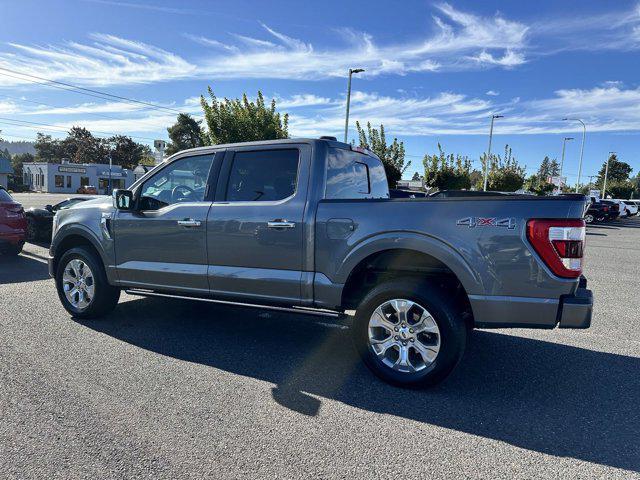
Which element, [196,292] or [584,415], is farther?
[196,292]

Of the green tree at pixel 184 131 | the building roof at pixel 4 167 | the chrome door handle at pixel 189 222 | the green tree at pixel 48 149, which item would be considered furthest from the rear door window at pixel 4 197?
the green tree at pixel 48 149

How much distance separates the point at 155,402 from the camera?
3.43 meters

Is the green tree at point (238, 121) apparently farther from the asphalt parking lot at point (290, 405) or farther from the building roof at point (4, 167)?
the building roof at point (4, 167)

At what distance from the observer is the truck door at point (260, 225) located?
417cm

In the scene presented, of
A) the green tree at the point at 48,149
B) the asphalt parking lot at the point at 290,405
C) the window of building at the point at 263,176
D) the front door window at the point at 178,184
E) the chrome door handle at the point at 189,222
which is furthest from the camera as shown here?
the green tree at the point at 48,149

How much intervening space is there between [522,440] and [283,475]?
1.55m

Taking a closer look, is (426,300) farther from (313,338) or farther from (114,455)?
(114,455)

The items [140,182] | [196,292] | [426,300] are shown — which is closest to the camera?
[426,300]

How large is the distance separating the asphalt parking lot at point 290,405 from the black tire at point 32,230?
671 centimetres

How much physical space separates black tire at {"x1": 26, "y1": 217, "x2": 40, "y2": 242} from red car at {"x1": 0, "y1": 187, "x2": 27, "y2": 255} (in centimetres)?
197

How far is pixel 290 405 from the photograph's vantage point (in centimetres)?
346

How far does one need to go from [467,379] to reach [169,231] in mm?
3124

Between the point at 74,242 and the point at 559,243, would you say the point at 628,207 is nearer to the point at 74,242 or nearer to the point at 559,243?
the point at 559,243

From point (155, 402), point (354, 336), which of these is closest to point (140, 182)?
point (155, 402)
